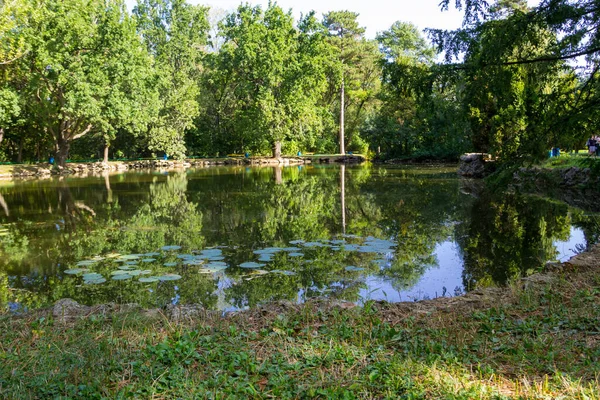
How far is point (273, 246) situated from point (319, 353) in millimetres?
5487

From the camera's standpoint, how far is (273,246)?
906 centimetres

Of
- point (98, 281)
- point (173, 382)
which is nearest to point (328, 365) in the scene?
point (173, 382)

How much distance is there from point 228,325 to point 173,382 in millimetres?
1119

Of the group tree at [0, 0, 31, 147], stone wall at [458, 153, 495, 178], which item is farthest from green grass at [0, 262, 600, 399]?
stone wall at [458, 153, 495, 178]

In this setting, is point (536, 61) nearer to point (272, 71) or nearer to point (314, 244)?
point (314, 244)

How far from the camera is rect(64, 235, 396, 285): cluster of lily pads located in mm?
7082

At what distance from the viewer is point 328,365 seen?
136 inches

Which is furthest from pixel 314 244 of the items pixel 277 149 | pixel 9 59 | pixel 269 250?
pixel 277 149

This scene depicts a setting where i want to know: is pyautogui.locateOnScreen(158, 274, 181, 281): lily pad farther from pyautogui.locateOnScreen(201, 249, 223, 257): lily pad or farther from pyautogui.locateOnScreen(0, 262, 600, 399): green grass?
pyautogui.locateOnScreen(0, 262, 600, 399): green grass

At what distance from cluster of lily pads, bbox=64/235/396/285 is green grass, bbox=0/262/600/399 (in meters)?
2.54

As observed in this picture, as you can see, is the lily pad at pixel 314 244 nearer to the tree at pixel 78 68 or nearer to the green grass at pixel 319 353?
the green grass at pixel 319 353

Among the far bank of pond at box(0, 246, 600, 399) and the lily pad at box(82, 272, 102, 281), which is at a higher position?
the far bank of pond at box(0, 246, 600, 399)

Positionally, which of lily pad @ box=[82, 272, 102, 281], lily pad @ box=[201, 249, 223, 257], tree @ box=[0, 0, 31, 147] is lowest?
lily pad @ box=[201, 249, 223, 257]

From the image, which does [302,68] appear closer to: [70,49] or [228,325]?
[70,49]
